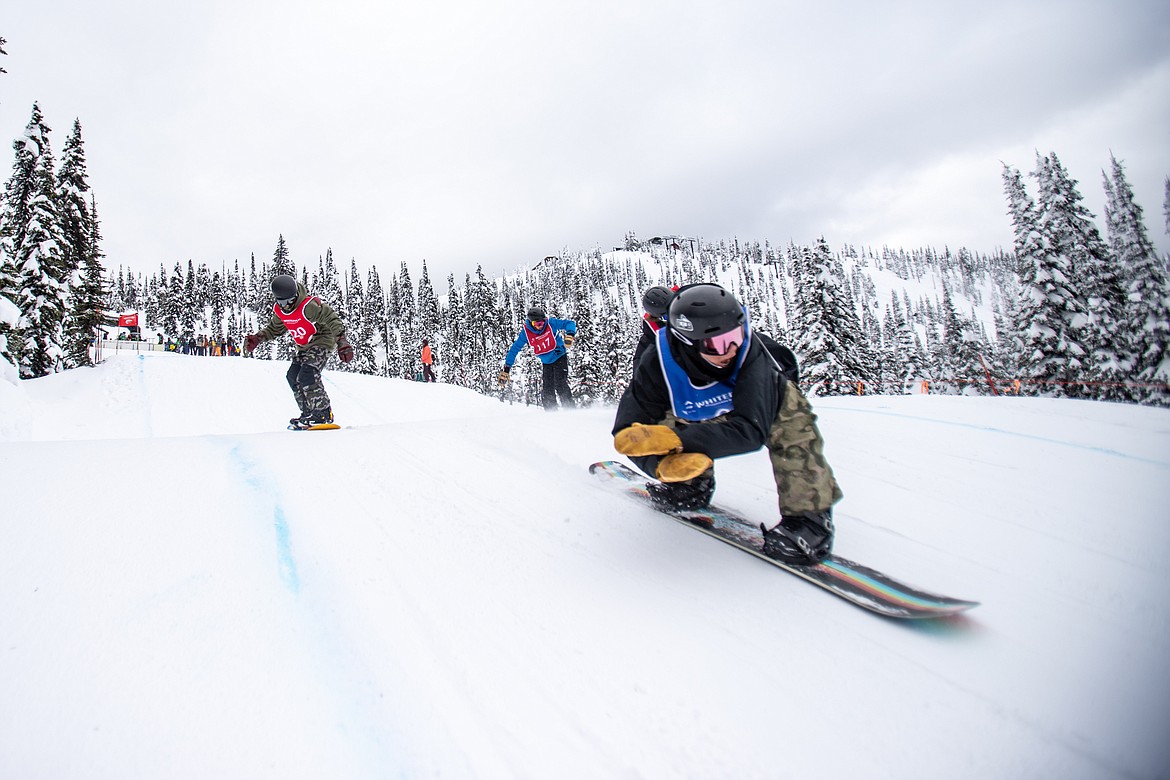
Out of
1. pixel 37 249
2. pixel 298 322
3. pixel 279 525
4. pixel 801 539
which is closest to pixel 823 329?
pixel 298 322

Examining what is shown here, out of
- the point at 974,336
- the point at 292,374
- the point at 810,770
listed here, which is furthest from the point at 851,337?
the point at 810,770

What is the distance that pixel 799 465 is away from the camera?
93.7 inches

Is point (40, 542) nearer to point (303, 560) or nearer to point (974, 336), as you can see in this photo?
point (303, 560)

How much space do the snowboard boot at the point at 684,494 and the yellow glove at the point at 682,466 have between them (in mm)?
659

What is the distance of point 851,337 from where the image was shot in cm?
2708

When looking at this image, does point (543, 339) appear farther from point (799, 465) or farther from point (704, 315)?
point (799, 465)

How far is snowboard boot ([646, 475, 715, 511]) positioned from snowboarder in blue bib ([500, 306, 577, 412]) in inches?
231

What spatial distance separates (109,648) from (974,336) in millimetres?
53780

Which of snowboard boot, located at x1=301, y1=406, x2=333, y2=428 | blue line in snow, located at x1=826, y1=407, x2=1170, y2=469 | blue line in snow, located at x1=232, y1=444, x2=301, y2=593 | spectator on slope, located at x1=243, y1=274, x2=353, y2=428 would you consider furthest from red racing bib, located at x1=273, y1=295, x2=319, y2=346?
blue line in snow, located at x1=826, y1=407, x2=1170, y2=469

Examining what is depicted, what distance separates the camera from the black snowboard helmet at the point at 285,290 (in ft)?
21.7

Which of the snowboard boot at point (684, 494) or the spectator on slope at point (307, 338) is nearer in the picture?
the snowboard boot at point (684, 494)

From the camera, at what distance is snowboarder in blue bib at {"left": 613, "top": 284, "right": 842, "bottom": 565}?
7.52 feet

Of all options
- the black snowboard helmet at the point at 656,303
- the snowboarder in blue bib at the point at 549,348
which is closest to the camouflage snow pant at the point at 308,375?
the snowboarder in blue bib at the point at 549,348

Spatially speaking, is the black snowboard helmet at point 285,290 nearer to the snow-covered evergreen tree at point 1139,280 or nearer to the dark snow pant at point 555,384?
the dark snow pant at point 555,384
